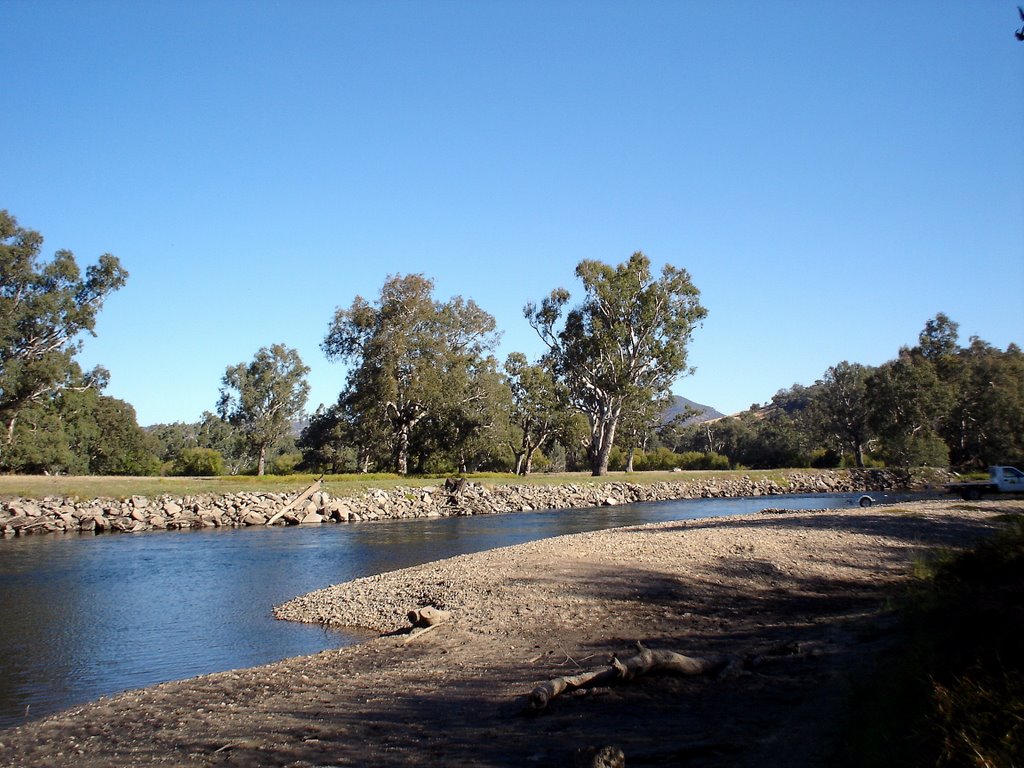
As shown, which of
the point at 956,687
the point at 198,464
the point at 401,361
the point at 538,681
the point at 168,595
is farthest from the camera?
the point at 198,464


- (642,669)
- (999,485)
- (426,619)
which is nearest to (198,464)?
(999,485)

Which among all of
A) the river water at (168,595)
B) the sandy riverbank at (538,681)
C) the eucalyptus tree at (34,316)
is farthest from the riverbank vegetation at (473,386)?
the sandy riverbank at (538,681)

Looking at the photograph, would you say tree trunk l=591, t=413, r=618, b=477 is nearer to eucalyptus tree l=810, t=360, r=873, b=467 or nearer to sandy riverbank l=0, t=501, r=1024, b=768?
eucalyptus tree l=810, t=360, r=873, b=467

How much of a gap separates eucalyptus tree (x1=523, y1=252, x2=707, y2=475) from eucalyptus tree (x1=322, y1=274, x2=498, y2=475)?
11386 millimetres

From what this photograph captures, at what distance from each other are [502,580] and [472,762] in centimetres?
950

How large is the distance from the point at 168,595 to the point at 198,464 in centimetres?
7237

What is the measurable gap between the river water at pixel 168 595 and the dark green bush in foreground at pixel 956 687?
9.68 metres

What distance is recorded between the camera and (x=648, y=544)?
20.2m

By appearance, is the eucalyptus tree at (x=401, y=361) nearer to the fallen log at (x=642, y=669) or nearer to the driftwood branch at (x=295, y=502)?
the driftwood branch at (x=295, y=502)

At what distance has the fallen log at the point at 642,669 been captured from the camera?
8258 millimetres

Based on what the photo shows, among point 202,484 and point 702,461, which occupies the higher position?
point 702,461

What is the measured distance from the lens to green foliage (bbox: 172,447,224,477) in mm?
85938

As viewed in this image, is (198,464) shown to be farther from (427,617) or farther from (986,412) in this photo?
(986,412)

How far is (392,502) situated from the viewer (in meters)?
47.0
